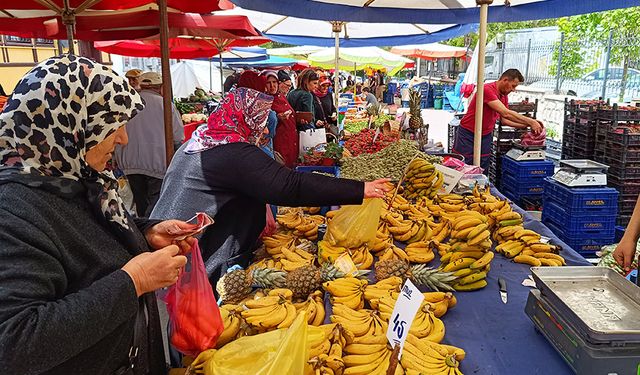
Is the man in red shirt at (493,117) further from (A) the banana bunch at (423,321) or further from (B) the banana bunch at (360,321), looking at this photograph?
(B) the banana bunch at (360,321)

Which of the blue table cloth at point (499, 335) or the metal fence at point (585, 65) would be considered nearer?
the blue table cloth at point (499, 335)

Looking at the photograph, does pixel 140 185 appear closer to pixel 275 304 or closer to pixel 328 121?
pixel 328 121

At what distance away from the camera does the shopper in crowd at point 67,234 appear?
109cm

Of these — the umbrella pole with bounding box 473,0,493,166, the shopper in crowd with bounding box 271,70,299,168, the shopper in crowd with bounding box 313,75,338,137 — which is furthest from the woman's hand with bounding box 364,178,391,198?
the shopper in crowd with bounding box 313,75,338,137

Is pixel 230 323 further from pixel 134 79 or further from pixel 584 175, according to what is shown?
pixel 134 79

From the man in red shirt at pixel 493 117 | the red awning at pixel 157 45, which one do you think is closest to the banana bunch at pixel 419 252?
the man in red shirt at pixel 493 117

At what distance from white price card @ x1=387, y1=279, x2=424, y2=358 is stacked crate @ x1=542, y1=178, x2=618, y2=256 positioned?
12.9ft

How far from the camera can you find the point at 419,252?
273 centimetres

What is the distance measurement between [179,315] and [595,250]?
4.62m

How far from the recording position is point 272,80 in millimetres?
4586

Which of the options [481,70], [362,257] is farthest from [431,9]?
[362,257]

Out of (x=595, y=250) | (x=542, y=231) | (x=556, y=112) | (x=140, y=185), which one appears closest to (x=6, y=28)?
(x=140, y=185)

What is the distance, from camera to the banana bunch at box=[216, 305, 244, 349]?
1.80m

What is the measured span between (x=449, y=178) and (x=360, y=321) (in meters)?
2.15
